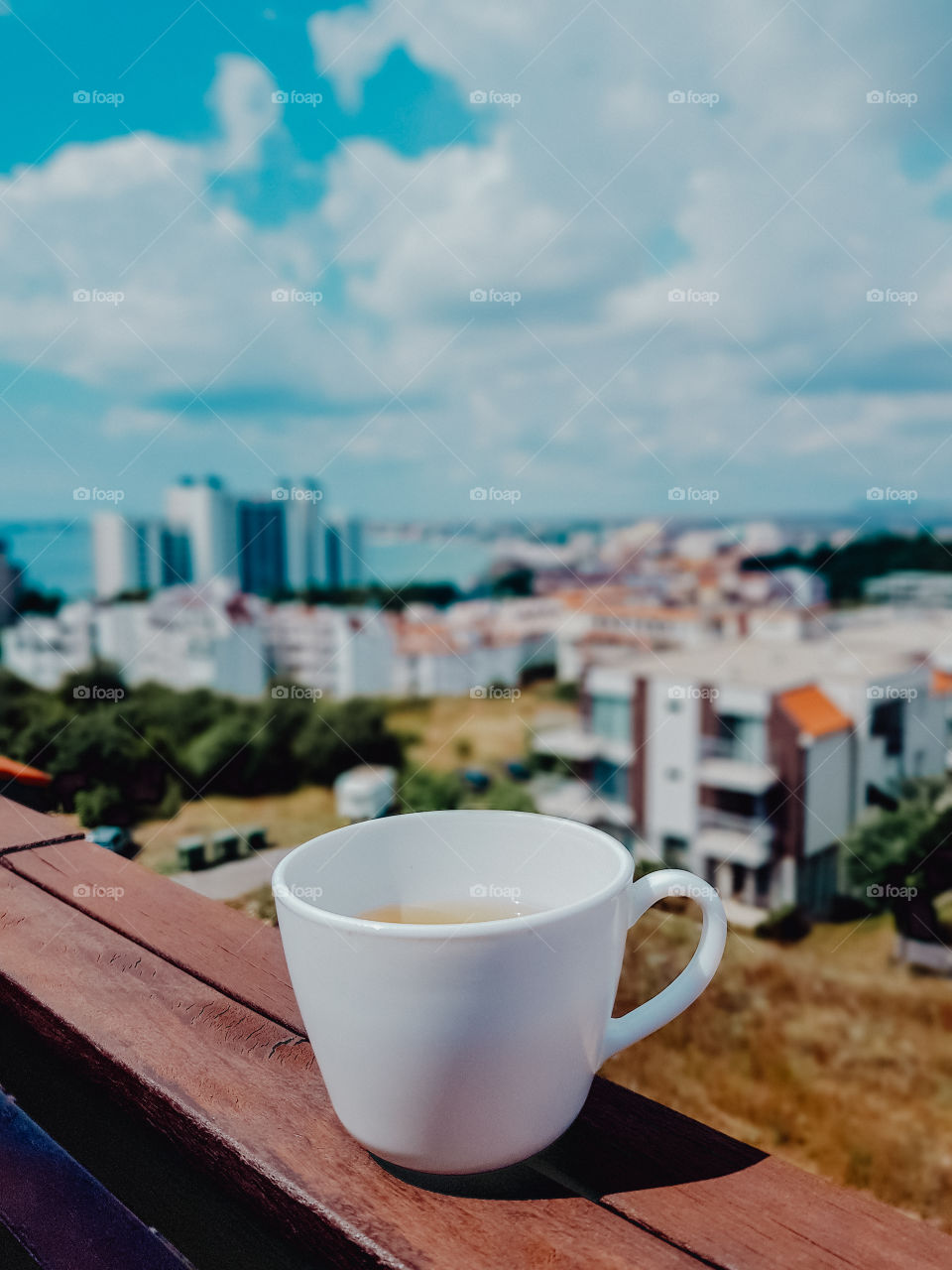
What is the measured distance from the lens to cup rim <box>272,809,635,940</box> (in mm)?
299

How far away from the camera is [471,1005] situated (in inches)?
12.0

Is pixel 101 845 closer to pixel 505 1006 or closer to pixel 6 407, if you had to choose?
pixel 505 1006

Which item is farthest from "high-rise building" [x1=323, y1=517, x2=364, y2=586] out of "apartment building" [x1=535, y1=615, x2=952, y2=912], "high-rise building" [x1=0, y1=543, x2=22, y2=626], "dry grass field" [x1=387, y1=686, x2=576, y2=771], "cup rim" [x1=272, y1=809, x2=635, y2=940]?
"cup rim" [x1=272, y1=809, x2=635, y2=940]

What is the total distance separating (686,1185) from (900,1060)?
30.2ft

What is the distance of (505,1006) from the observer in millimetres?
308

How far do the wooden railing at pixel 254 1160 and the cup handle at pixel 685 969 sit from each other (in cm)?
4

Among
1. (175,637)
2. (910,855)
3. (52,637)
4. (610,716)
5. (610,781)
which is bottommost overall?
(610,781)

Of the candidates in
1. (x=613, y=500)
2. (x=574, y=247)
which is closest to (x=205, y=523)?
(x=613, y=500)

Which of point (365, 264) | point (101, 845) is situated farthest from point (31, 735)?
point (365, 264)

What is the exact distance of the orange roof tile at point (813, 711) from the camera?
11773 mm

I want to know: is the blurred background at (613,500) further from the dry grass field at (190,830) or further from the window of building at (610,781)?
the dry grass field at (190,830)

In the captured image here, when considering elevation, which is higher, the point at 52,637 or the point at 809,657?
the point at 52,637

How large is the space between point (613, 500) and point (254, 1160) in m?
11.0

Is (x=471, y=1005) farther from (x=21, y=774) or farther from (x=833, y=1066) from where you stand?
(x=833, y=1066)
